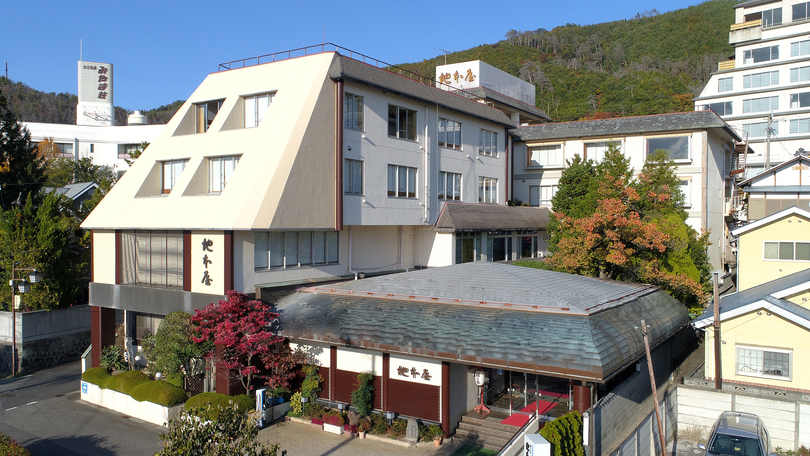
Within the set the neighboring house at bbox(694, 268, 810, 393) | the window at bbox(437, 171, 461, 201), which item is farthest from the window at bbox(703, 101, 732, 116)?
the neighboring house at bbox(694, 268, 810, 393)

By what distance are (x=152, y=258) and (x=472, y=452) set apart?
1606 centimetres

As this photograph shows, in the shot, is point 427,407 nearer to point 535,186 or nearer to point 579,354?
point 579,354

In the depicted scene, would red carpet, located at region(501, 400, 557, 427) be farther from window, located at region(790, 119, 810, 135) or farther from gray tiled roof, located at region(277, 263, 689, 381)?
window, located at region(790, 119, 810, 135)

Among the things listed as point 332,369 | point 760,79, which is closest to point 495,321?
point 332,369

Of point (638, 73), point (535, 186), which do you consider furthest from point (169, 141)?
point (638, 73)

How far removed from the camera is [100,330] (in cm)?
2588

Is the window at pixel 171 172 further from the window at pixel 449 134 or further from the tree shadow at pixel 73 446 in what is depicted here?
the window at pixel 449 134

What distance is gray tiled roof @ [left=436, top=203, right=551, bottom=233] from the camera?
30.4 metres

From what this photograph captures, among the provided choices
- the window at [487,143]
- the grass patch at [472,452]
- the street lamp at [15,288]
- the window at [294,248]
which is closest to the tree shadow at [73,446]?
the window at [294,248]

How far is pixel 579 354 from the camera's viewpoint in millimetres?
13875

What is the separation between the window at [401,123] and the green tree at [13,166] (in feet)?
84.8

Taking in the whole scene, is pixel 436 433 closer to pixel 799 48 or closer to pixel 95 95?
pixel 799 48

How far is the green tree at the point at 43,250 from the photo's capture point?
28.8 m

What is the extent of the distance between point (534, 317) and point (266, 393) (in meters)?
9.94
